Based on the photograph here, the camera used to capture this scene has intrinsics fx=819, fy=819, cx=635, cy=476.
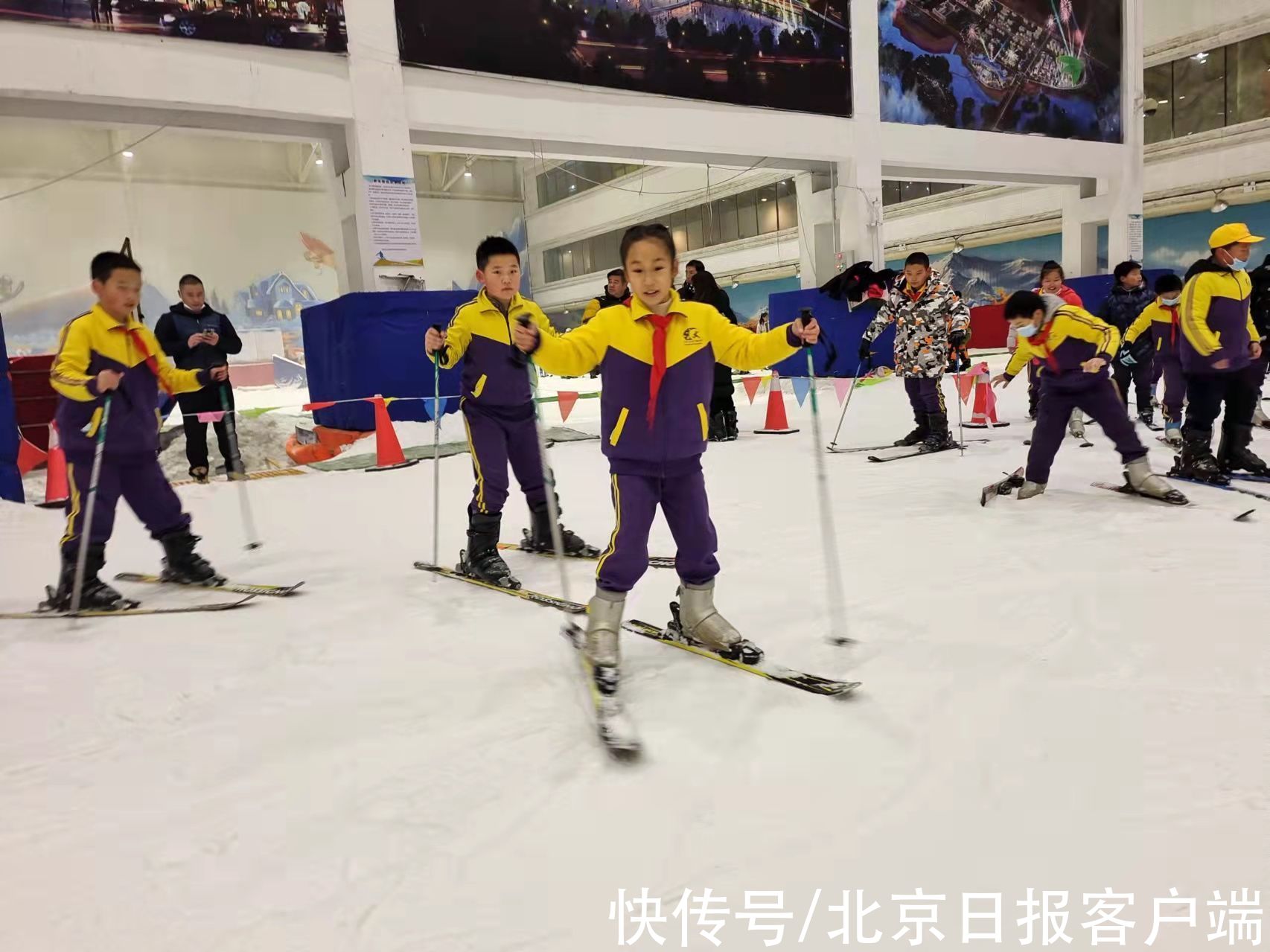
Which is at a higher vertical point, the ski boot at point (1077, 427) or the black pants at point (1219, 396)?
the black pants at point (1219, 396)

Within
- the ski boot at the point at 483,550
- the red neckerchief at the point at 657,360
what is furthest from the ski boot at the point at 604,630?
the ski boot at the point at 483,550

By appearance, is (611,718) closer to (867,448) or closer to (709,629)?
(709,629)

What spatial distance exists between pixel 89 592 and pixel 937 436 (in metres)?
6.54

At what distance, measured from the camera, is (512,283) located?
3924 mm

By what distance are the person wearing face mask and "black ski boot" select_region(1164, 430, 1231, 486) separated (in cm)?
77

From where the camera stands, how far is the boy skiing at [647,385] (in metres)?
2.67

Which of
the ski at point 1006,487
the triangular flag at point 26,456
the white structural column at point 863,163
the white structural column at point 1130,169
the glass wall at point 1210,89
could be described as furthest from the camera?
the glass wall at point 1210,89

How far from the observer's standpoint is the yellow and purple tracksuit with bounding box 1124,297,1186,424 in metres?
6.39

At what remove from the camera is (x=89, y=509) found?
3916 millimetres

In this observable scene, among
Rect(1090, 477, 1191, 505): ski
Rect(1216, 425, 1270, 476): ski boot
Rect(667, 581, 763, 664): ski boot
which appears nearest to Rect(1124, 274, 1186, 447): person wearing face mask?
Rect(1216, 425, 1270, 476): ski boot

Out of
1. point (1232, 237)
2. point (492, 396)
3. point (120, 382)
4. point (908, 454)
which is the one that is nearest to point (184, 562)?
point (120, 382)

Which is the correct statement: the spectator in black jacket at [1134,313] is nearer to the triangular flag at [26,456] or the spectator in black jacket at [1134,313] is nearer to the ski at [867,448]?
the ski at [867,448]

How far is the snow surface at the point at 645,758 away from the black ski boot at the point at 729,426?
4580 mm

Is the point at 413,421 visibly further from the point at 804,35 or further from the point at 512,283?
the point at 804,35
